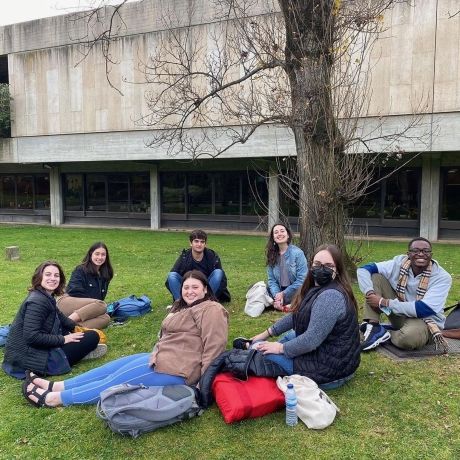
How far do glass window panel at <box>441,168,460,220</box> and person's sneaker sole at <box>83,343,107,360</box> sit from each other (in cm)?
1386

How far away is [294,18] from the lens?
6.33m

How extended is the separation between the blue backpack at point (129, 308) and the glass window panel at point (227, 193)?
12694 mm

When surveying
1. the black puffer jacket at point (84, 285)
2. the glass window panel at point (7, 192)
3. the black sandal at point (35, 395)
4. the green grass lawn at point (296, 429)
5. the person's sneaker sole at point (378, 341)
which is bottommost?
the green grass lawn at point (296, 429)

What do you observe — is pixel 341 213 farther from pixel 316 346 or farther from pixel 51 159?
pixel 51 159

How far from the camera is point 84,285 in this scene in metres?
5.83

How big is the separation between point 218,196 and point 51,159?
689 cm

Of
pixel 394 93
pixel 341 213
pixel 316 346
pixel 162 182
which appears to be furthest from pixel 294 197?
pixel 162 182

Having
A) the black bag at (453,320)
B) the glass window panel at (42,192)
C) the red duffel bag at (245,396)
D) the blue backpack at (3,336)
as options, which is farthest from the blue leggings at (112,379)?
the glass window panel at (42,192)

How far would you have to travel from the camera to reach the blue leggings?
353 cm

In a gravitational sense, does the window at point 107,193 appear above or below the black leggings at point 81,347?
above

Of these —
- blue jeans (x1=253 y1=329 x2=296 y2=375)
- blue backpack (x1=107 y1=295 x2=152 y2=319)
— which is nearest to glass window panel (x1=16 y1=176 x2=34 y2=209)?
blue backpack (x1=107 y1=295 x2=152 y2=319)

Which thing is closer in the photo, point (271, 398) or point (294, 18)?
point (271, 398)

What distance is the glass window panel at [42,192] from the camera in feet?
75.9

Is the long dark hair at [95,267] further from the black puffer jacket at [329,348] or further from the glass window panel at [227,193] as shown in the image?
the glass window panel at [227,193]
